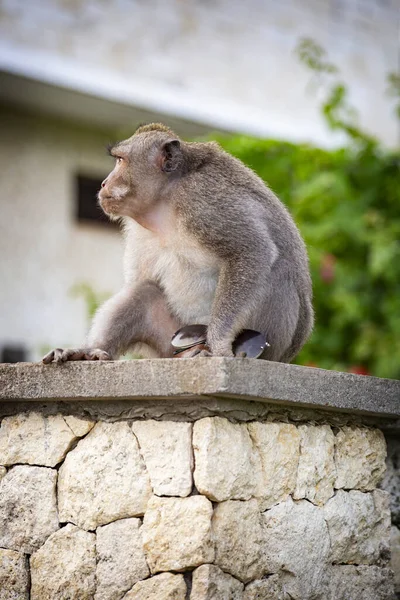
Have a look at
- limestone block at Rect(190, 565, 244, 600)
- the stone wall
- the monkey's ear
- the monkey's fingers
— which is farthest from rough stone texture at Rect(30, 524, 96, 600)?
the monkey's ear

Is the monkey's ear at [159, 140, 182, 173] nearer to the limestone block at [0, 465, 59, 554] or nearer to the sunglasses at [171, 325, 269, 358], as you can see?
the sunglasses at [171, 325, 269, 358]

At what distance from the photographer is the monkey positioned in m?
4.04

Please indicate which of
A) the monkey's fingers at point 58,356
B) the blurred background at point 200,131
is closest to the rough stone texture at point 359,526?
the monkey's fingers at point 58,356

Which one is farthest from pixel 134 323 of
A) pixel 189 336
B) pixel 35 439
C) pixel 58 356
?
pixel 35 439

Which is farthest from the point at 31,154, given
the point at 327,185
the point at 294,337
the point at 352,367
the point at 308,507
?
the point at 308,507

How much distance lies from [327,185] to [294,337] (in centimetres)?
441

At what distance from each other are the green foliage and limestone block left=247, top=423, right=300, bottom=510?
15.5 feet

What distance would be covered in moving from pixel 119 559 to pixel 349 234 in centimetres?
602

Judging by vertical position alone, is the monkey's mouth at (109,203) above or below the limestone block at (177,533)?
above

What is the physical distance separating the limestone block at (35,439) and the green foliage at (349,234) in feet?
16.0

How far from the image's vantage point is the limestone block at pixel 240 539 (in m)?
3.53

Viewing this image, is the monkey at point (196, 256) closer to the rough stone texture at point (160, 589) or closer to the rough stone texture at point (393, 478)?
the rough stone texture at point (393, 478)

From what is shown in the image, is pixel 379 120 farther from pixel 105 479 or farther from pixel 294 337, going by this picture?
pixel 105 479

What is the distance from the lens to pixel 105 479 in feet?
12.3
